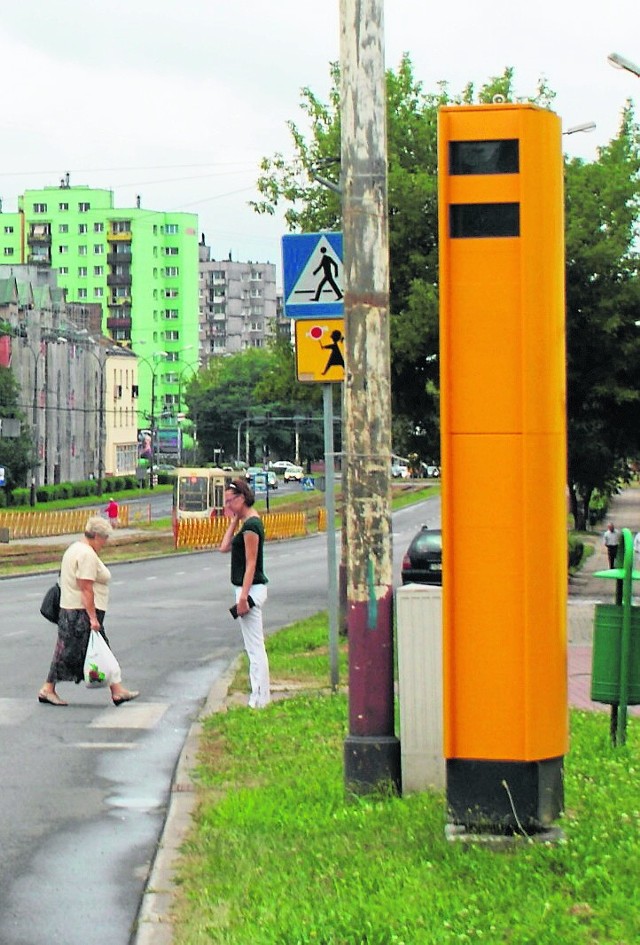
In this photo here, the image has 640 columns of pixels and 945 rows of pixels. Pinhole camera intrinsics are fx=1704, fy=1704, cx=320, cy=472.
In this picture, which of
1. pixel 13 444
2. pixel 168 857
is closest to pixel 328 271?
pixel 168 857

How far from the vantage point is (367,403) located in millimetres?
9102

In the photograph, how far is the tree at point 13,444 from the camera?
280 ft

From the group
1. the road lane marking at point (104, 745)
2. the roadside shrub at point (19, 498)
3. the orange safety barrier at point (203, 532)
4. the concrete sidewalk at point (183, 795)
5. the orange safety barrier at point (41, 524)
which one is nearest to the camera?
the concrete sidewalk at point (183, 795)

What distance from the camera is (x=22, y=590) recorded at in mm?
34375

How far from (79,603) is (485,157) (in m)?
7.81

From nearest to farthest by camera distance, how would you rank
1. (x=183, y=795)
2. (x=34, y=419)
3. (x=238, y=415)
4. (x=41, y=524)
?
(x=183, y=795) → (x=41, y=524) → (x=34, y=419) → (x=238, y=415)

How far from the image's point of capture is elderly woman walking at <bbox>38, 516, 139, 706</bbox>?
1444 centimetres

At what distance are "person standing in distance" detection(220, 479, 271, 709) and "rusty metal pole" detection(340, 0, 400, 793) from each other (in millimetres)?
4620

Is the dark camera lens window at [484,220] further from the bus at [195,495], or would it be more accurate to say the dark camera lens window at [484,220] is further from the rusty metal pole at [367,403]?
the bus at [195,495]

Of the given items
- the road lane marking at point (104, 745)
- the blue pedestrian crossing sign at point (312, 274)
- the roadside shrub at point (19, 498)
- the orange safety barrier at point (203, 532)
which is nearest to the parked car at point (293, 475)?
the roadside shrub at point (19, 498)

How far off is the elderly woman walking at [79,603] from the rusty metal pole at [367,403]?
219 inches

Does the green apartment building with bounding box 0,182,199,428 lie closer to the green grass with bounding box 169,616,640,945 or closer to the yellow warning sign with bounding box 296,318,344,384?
the yellow warning sign with bounding box 296,318,344,384

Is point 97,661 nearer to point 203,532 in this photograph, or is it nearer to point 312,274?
point 312,274

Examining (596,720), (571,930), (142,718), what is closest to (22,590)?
(142,718)
